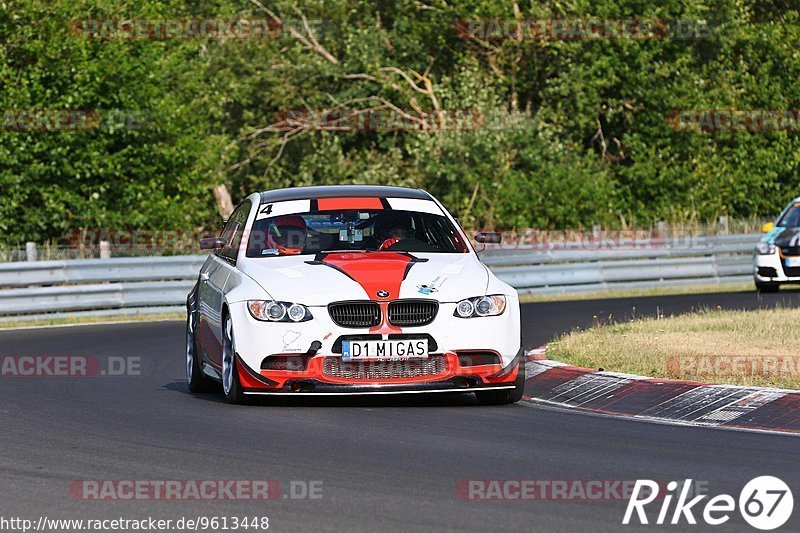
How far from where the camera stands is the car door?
40.4ft

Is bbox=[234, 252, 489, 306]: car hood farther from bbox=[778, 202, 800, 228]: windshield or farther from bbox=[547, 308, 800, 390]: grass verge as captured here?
bbox=[778, 202, 800, 228]: windshield

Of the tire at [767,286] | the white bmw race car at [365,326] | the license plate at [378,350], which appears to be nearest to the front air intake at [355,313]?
the white bmw race car at [365,326]

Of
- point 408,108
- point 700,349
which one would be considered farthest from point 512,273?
point 408,108

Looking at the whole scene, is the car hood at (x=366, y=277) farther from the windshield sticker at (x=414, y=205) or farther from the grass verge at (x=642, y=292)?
the grass verge at (x=642, y=292)

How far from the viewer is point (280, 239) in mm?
12625

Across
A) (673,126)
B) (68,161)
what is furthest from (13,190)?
(673,126)

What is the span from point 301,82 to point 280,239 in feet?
113

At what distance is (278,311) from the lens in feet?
37.4

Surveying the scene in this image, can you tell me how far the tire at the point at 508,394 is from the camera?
11805 mm

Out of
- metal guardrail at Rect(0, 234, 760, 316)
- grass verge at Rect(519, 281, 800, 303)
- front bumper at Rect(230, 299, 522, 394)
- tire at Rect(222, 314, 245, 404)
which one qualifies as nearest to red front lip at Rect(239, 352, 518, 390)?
front bumper at Rect(230, 299, 522, 394)

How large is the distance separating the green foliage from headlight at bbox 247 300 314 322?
23.0 metres

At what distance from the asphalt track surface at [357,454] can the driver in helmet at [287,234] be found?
1184 mm

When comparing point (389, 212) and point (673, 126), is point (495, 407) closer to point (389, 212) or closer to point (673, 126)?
point (389, 212)

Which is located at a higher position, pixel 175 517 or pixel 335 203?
pixel 335 203
